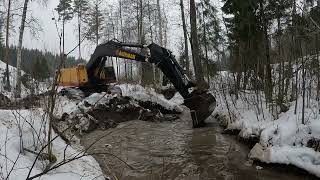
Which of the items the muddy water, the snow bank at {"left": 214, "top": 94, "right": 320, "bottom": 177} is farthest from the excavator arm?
the snow bank at {"left": 214, "top": 94, "right": 320, "bottom": 177}

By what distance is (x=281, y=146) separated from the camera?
723 cm

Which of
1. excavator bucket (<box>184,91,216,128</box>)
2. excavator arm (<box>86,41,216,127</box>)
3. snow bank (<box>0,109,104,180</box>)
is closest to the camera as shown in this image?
snow bank (<box>0,109,104,180</box>)

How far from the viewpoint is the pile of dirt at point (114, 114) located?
12164 millimetres

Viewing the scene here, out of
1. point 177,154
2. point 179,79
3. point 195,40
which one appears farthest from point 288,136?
point 195,40

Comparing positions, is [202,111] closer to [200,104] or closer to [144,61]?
[200,104]

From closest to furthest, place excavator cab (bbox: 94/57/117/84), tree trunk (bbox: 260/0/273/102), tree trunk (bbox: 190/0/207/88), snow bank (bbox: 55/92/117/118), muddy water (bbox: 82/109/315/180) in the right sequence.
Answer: muddy water (bbox: 82/109/315/180)
tree trunk (bbox: 260/0/273/102)
snow bank (bbox: 55/92/117/118)
tree trunk (bbox: 190/0/207/88)
excavator cab (bbox: 94/57/117/84)

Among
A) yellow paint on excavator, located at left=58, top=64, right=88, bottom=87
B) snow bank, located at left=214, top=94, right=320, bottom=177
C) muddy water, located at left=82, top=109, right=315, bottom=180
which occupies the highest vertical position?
yellow paint on excavator, located at left=58, top=64, right=88, bottom=87

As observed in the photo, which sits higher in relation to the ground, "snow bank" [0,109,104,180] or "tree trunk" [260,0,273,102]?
"tree trunk" [260,0,273,102]

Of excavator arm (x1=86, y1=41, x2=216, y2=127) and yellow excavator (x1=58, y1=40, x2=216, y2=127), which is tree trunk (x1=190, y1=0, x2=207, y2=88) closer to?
yellow excavator (x1=58, y1=40, x2=216, y2=127)

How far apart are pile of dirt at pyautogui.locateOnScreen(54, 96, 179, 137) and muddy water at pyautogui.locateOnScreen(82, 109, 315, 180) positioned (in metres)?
0.67

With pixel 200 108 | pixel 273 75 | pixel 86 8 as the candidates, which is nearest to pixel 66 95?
pixel 200 108

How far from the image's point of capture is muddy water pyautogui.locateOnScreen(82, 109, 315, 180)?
6.91 meters

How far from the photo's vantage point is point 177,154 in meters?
8.63

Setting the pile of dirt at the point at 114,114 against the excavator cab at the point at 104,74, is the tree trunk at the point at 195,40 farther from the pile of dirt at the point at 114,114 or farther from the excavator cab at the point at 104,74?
the excavator cab at the point at 104,74
